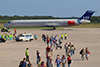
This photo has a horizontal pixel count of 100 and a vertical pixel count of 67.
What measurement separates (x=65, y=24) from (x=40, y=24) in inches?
337

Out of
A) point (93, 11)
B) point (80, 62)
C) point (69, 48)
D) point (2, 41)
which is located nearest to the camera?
point (80, 62)

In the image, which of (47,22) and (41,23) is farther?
(47,22)

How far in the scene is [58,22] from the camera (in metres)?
72.8

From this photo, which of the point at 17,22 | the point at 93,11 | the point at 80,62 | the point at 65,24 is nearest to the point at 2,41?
the point at 80,62

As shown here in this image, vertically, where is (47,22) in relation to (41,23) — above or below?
above

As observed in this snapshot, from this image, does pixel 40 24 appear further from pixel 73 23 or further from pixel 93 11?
pixel 93 11

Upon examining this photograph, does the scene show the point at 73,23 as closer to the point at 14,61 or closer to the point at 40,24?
the point at 40,24

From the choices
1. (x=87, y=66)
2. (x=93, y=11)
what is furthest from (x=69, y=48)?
A: (x=93, y=11)

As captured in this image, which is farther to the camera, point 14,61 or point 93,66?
point 14,61

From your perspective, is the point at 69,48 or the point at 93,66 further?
the point at 69,48

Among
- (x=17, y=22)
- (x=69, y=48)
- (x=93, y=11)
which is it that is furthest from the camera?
(x=93, y=11)

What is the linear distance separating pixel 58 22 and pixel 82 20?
8.74 metres

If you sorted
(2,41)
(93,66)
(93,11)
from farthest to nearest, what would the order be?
(93,11)
(2,41)
(93,66)

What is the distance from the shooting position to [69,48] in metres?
23.0
